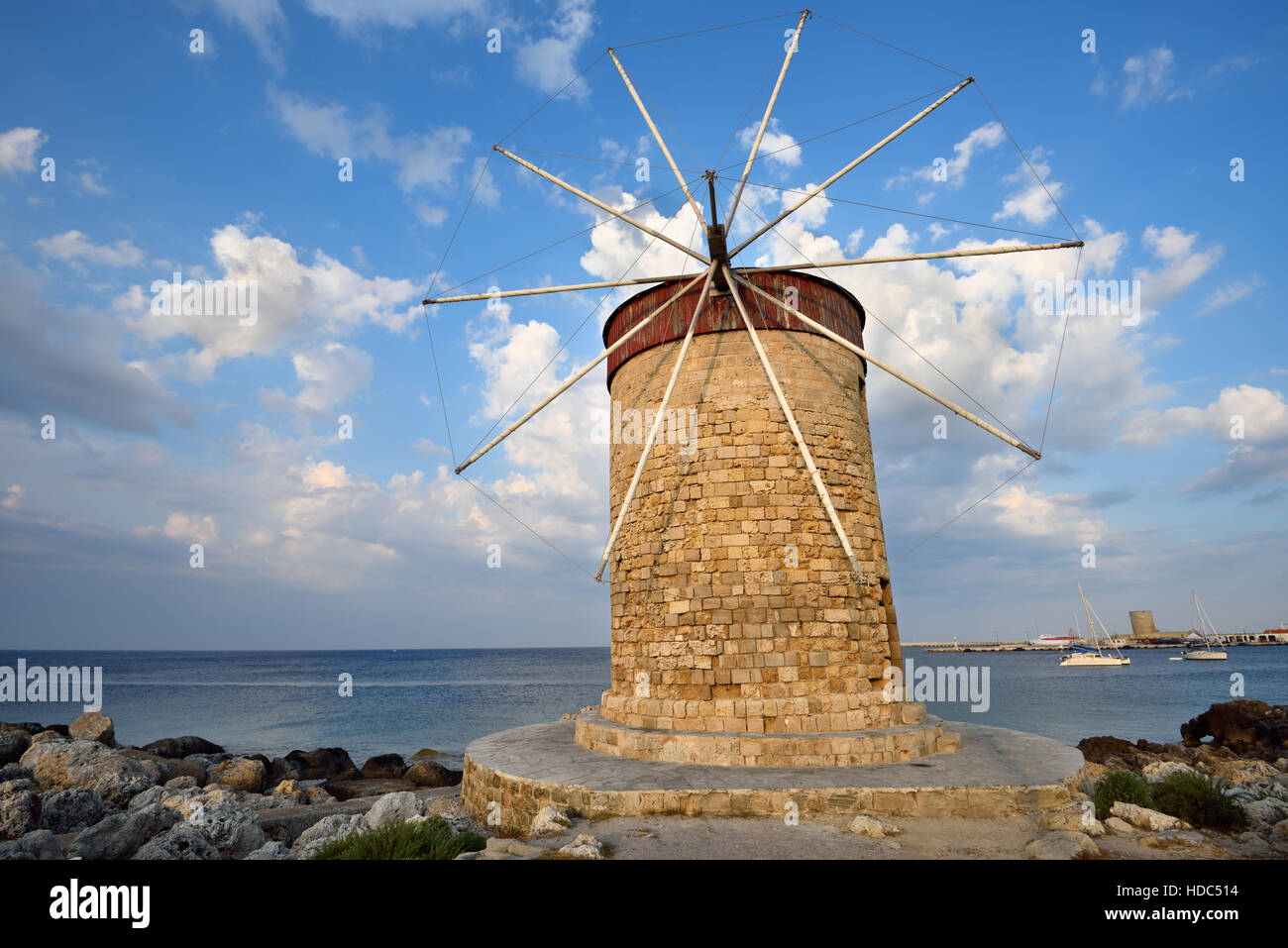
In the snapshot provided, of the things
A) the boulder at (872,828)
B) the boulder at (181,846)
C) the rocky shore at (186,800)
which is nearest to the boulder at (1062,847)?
the boulder at (872,828)

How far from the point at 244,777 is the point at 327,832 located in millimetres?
8102

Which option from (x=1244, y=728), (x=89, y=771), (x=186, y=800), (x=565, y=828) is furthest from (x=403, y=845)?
(x=1244, y=728)

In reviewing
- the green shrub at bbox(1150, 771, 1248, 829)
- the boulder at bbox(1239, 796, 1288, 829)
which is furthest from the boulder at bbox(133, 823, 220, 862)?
the boulder at bbox(1239, 796, 1288, 829)

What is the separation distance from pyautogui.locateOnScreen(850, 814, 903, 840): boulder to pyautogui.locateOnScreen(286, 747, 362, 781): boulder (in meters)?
15.3

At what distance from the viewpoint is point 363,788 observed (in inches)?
597

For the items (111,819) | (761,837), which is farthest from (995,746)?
(111,819)

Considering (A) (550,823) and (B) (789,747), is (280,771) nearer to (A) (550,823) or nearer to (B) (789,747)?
(A) (550,823)

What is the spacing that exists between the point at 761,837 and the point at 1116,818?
366cm

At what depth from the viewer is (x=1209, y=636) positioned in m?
93.7

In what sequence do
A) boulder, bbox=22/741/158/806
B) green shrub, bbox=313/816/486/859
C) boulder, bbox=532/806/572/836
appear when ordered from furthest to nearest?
boulder, bbox=22/741/158/806, boulder, bbox=532/806/572/836, green shrub, bbox=313/816/486/859

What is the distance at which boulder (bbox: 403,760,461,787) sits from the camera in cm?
1574

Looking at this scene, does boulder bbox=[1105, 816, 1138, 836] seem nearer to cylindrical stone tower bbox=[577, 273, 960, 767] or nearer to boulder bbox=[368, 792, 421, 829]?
cylindrical stone tower bbox=[577, 273, 960, 767]

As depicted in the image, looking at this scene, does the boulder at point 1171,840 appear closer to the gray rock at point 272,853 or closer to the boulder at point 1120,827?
the boulder at point 1120,827
